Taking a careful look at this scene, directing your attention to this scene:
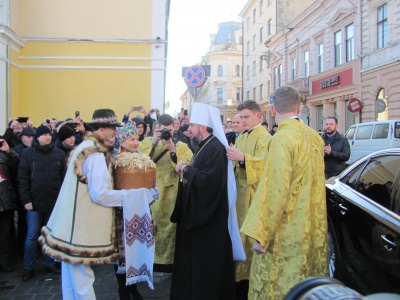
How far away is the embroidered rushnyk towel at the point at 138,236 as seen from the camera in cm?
352

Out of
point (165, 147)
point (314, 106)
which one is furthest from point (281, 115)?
point (314, 106)

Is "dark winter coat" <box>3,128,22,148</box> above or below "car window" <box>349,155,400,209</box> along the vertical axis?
above

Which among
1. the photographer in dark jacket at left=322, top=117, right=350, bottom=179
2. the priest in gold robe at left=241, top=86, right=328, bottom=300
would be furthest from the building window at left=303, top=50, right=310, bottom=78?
the priest in gold robe at left=241, top=86, right=328, bottom=300

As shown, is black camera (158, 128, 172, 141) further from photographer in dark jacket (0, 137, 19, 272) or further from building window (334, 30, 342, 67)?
building window (334, 30, 342, 67)

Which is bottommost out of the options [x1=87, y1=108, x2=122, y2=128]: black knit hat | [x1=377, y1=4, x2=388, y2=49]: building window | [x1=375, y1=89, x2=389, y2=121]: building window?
[x1=87, y1=108, x2=122, y2=128]: black knit hat

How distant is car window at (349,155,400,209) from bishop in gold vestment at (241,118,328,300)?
2.33 ft

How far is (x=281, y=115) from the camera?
333 centimetres

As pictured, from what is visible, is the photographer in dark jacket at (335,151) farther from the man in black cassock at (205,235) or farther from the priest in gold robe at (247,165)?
the man in black cassock at (205,235)

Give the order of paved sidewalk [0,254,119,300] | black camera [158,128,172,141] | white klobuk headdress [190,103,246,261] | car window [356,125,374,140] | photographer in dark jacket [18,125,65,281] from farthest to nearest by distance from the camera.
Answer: car window [356,125,374,140] → photographer in dark jacket [18,125,65,281] → black camera [158,128,172,141] → paved sidewalk [0,254,119,300] → white klobuk headdress [190,103,246,261]

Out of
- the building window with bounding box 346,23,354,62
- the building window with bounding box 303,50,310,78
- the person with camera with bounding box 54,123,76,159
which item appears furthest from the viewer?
the building window with bounding box 303,50,310,78

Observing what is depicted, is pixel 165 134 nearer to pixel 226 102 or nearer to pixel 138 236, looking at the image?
pixel 138 236

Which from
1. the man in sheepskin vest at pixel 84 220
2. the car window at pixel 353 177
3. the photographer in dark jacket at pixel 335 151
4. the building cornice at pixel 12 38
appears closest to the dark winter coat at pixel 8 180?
the man in sheepskin vest at pixel 84 220

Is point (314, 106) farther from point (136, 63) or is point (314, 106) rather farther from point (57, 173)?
point (57, 173)

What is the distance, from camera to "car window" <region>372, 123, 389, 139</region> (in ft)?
51.8
